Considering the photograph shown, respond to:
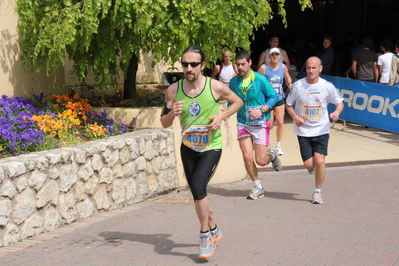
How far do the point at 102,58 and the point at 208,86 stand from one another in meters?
2.99

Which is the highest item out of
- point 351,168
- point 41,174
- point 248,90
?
point 248,90

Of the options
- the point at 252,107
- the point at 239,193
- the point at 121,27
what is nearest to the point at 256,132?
the point at 252,107

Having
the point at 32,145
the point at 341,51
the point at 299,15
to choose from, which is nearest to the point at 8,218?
the point at 32,145

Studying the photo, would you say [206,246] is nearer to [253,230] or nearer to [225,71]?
[253,230]

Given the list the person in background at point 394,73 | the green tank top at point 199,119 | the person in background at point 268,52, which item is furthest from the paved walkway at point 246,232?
the person in background at point 394,73

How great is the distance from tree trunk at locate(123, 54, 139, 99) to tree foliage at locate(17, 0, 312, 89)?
1.05 metres

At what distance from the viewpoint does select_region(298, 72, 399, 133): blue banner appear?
40.1 feet

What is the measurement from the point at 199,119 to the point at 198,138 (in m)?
0.17

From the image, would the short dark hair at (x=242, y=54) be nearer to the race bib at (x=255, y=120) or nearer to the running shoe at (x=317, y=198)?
the race bib at (x=255, y=120)

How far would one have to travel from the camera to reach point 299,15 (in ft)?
75.1

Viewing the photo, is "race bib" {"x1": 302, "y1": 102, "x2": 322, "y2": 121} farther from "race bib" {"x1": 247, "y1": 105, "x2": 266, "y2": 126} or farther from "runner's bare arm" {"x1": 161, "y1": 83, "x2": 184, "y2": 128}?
"runner's bare arm" {"x1": 161, "y1": 83, "x2": 184, "y2": 128}

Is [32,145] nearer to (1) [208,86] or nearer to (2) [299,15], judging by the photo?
(1) [208,86]

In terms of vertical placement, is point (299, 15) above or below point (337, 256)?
above

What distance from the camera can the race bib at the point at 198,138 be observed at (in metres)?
5.73
